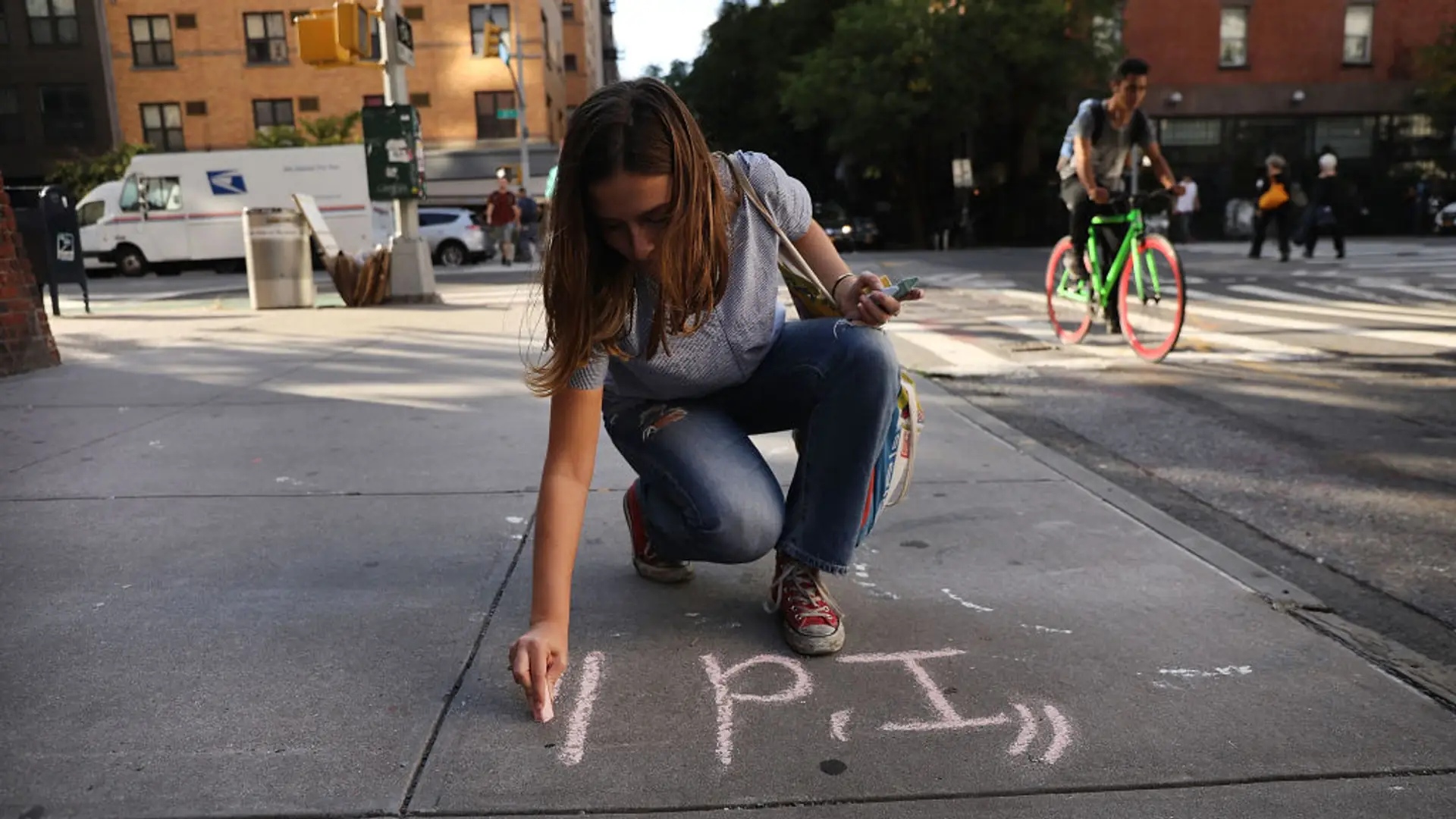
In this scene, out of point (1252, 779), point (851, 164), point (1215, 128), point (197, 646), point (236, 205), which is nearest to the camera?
point (1252, 779)

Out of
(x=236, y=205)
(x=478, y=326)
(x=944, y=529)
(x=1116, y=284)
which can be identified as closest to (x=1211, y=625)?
(x=944, y=529)

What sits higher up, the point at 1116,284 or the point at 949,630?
the point at 1116,284

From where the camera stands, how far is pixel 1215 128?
30.5 metres

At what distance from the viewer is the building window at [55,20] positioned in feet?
114

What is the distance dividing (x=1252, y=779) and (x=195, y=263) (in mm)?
26906

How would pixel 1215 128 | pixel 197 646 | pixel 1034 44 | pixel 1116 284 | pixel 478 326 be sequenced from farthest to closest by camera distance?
pixel 1215 128
pixel 1034 44
pixel 478 326
pixel 1116 284
pixel 197 646

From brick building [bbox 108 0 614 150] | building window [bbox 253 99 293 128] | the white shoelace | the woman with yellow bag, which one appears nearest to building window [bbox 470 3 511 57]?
brick building [bbox 108 0 614 150]

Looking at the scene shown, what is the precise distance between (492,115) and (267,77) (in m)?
7.83

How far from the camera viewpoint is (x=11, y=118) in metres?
34.6

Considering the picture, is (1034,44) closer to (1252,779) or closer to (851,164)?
(851,164)

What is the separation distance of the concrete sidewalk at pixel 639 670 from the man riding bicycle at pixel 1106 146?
11.3 feet

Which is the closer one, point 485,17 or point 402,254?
point 402,254

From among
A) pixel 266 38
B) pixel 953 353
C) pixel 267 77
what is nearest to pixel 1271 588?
pixel 953 353

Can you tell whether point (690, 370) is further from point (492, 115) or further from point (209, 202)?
point (492, 115)
